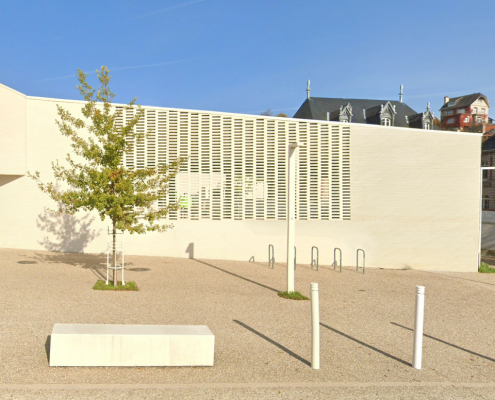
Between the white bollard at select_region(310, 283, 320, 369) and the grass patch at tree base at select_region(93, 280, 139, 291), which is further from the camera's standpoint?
the grass patch at tree base at select_region(93, 280, 139, 291)

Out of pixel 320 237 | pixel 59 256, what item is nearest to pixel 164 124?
pixel 59 256

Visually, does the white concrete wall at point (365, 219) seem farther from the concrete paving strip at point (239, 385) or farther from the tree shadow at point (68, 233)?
the concrete paving strip at point (239, 385)

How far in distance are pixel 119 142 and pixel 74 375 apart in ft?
20.5

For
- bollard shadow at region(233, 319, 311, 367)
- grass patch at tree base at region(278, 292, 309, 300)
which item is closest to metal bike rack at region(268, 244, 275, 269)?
grass patch at tree base at region(278, 292, 309, 300)

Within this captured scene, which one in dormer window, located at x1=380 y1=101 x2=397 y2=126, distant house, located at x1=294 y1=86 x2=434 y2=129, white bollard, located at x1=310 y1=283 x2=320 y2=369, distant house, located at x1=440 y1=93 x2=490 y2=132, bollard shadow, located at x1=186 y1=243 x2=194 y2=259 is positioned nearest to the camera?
white bollard, located at x1=310 y1=283 x2=320 y2=369

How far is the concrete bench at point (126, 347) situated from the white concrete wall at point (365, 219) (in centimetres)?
1114

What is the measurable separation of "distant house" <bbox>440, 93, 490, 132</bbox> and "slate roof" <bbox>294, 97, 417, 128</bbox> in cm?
3029

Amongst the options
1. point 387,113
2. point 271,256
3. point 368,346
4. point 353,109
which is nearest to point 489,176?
point 387,113

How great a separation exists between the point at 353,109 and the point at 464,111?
39.0 metres

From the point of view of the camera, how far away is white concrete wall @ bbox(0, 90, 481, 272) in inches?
634

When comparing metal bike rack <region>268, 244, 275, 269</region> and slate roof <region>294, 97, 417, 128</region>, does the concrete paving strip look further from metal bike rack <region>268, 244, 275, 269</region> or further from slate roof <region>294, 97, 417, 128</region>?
slate roof <region>294, 97, 417, 128</region>

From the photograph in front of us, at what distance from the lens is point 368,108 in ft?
143

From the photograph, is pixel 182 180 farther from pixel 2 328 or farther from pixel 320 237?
pixel 2 328

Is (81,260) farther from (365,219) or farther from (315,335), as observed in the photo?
(315,335)
